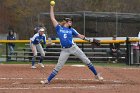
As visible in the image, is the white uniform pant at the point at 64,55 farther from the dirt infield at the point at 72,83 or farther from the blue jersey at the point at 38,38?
the blue jersey at the point at 38,38

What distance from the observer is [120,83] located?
44.8 ft

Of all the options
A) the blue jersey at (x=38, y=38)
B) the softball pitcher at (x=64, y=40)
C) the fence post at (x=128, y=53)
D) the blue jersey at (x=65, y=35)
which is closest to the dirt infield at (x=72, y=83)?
the softball pitcher at (x=64, y=40)

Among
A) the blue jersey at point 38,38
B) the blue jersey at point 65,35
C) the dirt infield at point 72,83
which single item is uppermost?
the blue jersey at point 65,35

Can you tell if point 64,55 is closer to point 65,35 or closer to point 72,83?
point 65,35

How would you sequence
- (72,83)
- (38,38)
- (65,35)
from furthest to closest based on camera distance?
(38,38), (72,83), (65,35)

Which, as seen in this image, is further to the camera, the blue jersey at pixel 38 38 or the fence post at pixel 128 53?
the fence post at pixel 128 53

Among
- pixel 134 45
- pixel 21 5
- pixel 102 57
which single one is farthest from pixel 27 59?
pixel 21 5

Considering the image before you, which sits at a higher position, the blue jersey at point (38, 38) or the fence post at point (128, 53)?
the blue jersey at point (38, 38)

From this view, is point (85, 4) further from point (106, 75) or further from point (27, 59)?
point (106, 75)

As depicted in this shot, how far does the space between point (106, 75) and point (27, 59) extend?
959 centimetres

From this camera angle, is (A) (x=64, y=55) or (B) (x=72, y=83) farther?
(B) (x=72, y=83)

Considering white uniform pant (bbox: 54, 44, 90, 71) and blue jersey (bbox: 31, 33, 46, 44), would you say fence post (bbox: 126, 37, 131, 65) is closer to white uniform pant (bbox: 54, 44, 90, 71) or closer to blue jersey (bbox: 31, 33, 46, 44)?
blue jersey (bbox: 31, 33, 46, 44)

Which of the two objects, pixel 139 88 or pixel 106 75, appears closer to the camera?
pixel 139 88

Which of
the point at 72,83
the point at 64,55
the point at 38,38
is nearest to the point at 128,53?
the point at 38,38
